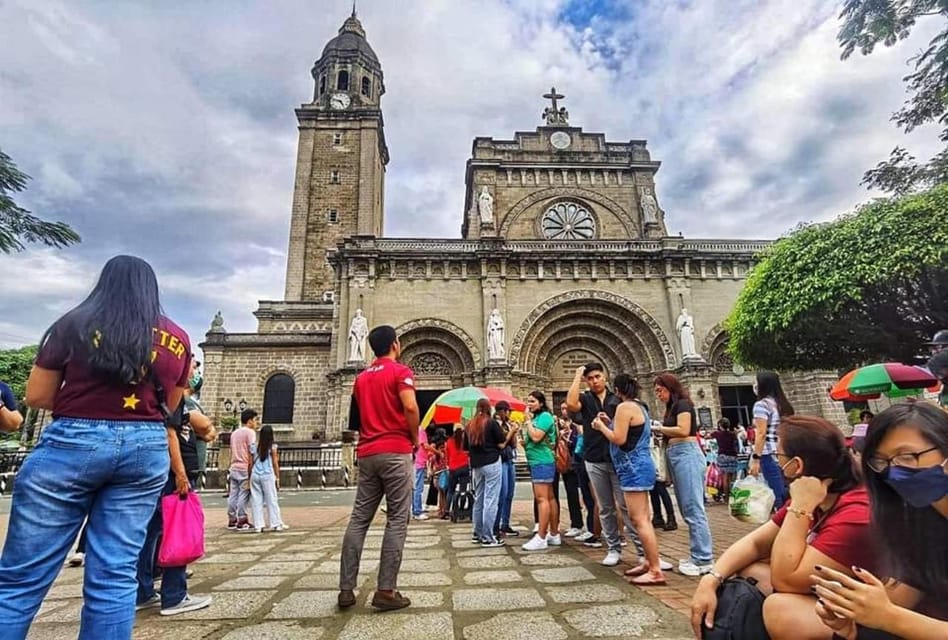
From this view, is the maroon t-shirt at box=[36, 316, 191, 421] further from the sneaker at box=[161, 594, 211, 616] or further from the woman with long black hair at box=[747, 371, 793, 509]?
the woman with long black hair at box=[747, 371, 793, 509]

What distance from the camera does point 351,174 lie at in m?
28.9

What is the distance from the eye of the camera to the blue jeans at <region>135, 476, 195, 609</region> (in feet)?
10.5

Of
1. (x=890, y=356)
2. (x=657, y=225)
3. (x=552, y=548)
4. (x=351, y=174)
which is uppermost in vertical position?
(x=351, y=174)

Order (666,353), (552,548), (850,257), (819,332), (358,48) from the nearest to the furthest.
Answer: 1. (552,548)
2. (850,257)
3. (819,332)
4. (666,353)
5. (358,48)

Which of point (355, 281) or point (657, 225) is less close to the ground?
point (657, 225)

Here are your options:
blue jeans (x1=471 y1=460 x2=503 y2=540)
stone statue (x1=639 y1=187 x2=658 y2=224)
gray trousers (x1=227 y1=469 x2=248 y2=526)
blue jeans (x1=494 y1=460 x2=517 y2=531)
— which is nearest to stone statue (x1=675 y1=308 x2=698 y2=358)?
stone statue (x1=639 y1=187 x2=658 y2=224)

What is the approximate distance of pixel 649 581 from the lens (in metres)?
3.58

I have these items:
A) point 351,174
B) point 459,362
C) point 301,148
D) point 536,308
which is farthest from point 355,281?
point 301,148

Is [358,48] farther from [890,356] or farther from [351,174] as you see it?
[890,356]

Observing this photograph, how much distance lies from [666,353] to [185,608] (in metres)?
→ 20.4

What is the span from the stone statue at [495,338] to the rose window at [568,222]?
6836mm

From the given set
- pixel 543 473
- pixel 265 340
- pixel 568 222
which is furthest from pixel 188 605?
pixel 568 222

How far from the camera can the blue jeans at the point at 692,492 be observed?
390 centimetres

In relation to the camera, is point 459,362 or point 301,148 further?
point 301,148
